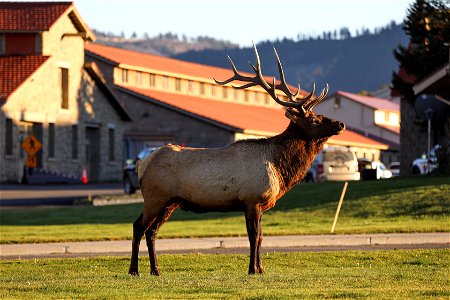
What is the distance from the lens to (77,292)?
15219 mm

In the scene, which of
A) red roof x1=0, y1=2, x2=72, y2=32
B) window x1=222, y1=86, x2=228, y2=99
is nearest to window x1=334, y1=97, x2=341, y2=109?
window x1=222, y1=86, x2=228, y2=99

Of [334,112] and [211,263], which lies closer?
[211,263]

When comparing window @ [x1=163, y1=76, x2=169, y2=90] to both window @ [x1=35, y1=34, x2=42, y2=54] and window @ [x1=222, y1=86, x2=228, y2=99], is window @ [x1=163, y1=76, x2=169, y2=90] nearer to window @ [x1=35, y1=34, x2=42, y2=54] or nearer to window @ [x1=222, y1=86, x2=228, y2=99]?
window @ [x1=222, y1=86, x2=228, y2=99]

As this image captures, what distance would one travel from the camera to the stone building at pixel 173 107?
76.1m

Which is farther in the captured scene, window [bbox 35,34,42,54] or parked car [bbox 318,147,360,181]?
window [bbox 35,34,42,54]

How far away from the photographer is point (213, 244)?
2589 cm

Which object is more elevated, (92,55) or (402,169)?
(92,55)

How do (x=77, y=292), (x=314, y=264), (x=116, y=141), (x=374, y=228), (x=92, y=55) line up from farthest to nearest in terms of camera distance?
(x=92, y=55) → (x=116, y=141) → (x=374, y=228) → (x=314, y=264) → (x=77, y=292)

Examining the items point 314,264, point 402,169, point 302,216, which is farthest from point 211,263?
point 402,169

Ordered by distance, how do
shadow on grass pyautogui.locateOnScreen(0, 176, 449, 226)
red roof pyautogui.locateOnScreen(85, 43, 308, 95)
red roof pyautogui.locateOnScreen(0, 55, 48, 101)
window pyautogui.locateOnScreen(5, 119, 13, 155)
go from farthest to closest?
red roof pyautogui.locateOnScreen(85, 43, 308, 95), red roof pyautogui.locateOnScreen(0, 55, 48, 101), window pyautogui.locateOnScreen(5, 119, 13, 155), shadow on grass pyautogui.locateOnScreen(0, 176, 449, 226)

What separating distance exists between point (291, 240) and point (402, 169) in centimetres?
3343

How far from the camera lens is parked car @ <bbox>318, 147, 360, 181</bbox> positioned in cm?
5278

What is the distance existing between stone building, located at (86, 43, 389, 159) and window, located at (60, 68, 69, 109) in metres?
9.95

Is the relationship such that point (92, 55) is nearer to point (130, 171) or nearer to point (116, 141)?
point (116, 141)
